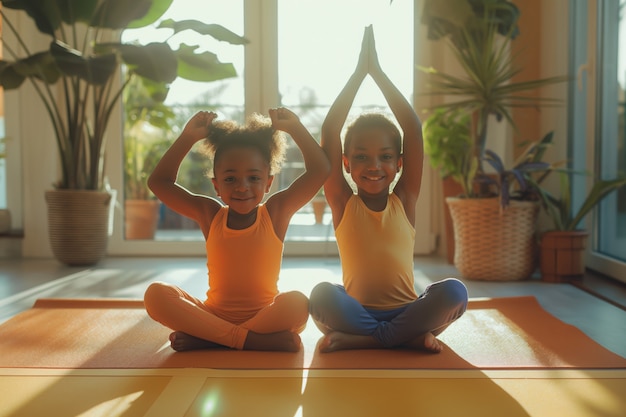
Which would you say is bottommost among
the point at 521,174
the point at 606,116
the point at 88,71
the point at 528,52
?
the point at 521,174

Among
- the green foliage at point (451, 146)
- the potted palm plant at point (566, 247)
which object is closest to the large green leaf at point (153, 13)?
the green foliage at point (451, 146)

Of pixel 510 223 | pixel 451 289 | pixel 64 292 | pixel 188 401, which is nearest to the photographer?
pixel 188 401

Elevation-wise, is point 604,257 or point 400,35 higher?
point 400,35

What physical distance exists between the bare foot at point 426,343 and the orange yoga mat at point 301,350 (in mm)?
16

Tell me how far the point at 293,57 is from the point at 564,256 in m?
1.75

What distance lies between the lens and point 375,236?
1590mm

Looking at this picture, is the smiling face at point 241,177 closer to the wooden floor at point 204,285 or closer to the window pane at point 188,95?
the wooden floor at point 204,285

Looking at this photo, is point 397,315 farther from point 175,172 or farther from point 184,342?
point 175,172

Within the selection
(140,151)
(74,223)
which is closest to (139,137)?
(140,151)

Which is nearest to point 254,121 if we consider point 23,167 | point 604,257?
point 604,257

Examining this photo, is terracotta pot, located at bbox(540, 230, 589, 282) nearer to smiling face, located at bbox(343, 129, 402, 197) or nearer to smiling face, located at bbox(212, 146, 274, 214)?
smiling face, located at bbox(343, 129, 402, 197)

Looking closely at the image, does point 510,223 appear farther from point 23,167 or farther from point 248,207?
point 23,167

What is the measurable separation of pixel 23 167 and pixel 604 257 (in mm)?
2941

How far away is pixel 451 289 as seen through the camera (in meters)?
1.44
